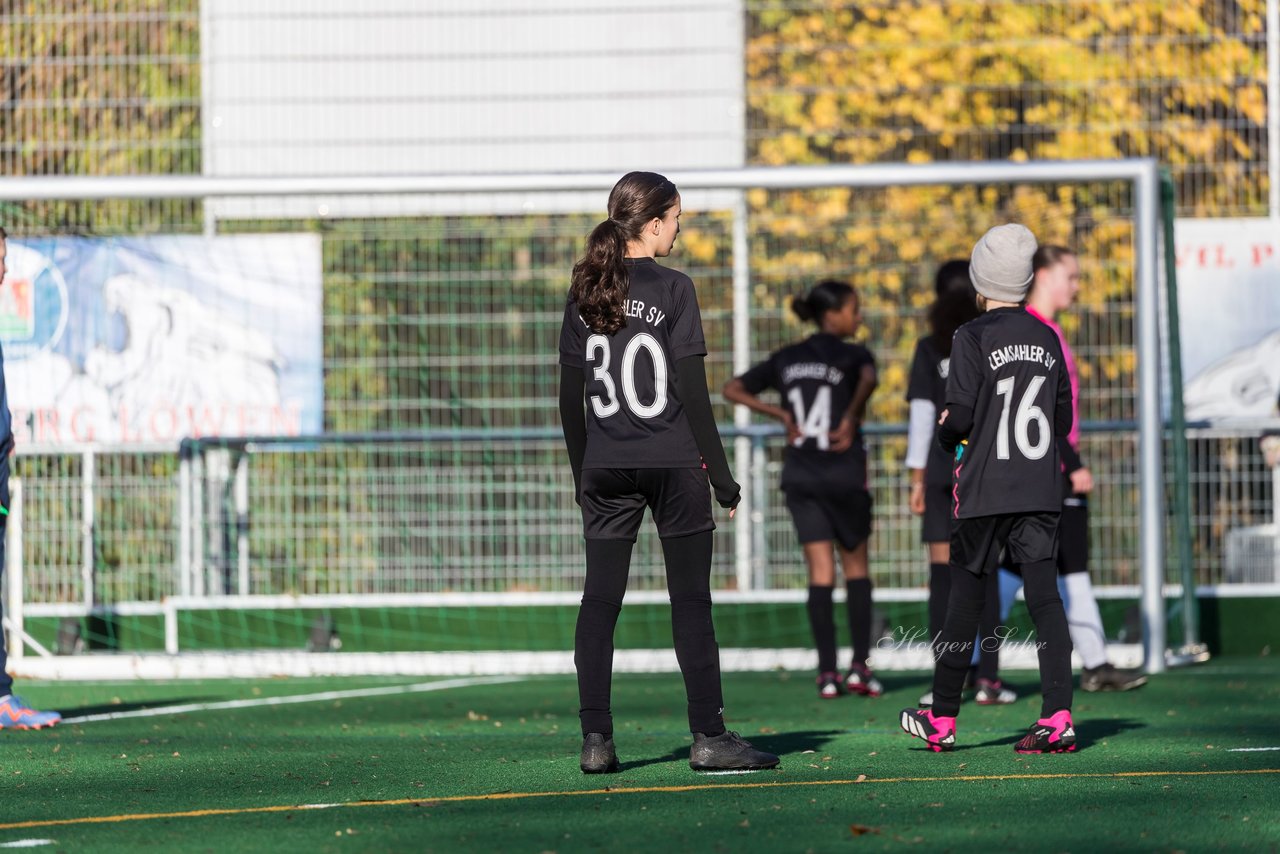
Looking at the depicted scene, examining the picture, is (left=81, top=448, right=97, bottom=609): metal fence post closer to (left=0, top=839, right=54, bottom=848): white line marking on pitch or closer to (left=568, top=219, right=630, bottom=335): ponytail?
(left=568, top=219, right=630, bottom=335): ponytail

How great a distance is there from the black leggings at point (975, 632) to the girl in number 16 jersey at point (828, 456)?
7.45 feet

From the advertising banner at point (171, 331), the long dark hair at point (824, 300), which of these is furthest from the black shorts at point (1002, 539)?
the advertising banner at point (171, 331)

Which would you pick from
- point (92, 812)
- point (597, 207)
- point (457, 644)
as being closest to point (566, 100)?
point (597, 207)

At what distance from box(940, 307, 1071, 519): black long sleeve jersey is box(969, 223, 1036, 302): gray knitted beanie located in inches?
4.8

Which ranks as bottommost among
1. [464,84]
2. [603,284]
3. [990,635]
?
[990,635]

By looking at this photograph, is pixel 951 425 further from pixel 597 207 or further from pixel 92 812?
pixel 597 207

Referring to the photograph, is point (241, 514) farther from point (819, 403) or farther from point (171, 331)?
point (819, 403)

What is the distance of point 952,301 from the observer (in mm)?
7422

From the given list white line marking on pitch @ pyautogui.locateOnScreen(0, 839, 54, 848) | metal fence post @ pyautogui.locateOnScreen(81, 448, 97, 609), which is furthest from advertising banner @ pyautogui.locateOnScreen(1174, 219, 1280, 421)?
white line marking on pitch @ pyautogui.locateOnScreen(0, 839, 54, 848)

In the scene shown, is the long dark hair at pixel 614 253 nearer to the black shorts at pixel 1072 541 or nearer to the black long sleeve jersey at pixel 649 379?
the black long sleeve jersey at pixel 649 379

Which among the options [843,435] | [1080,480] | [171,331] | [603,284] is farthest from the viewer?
[171,331]

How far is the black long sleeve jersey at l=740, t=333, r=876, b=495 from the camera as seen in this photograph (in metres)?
7.95

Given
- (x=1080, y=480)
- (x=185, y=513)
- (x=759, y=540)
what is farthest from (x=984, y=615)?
(x=185, y=513)

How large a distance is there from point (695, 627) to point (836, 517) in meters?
2.87
